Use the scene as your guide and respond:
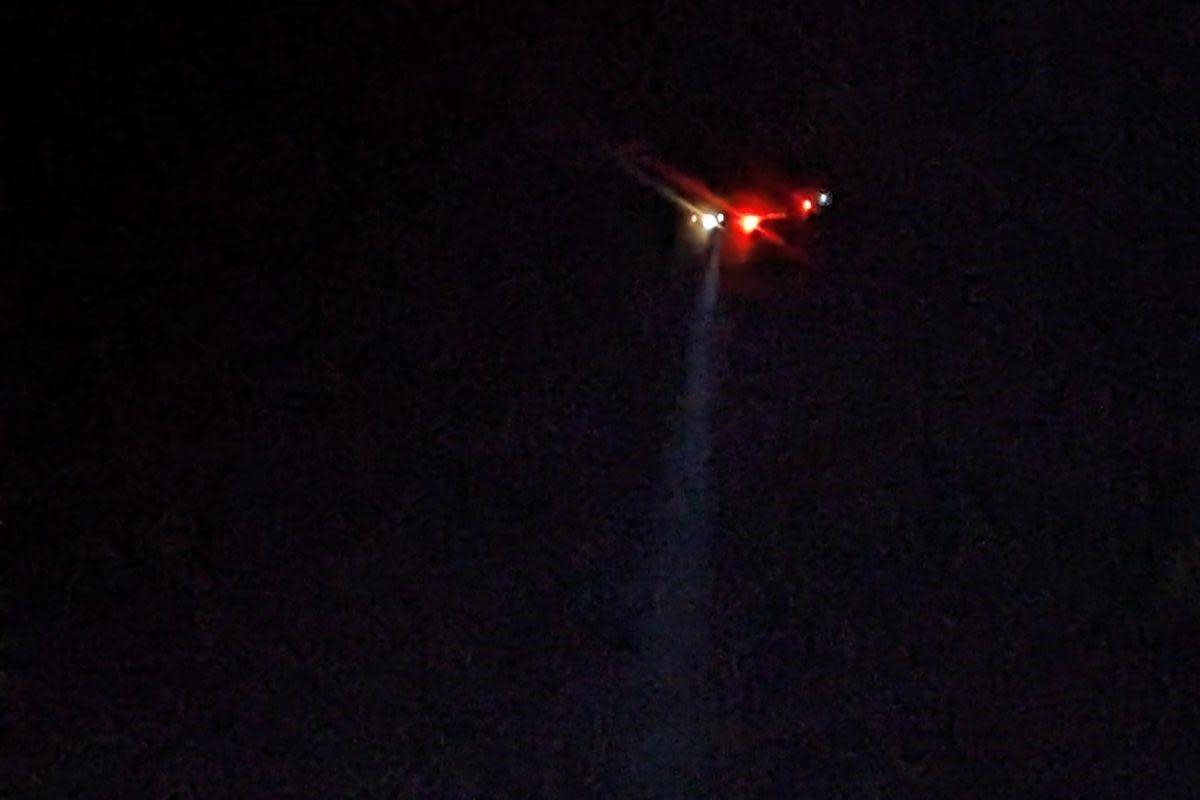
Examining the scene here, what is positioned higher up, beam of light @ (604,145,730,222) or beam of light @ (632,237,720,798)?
beam of light @ (604,145,730,222)

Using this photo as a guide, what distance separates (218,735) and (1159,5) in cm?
124

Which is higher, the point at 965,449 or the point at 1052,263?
the point at 1052,263

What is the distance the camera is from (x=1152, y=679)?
1.59 metres

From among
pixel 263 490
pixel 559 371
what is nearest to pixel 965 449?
pixel 559 371

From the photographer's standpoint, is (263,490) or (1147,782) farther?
(1147,782)

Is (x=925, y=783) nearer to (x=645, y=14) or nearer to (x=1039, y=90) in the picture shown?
(x=1039, y=90)

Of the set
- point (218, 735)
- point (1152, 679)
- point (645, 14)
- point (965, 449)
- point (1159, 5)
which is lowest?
point (218, 735)

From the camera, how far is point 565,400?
149cm

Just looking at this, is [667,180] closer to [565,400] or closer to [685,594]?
[565,400]

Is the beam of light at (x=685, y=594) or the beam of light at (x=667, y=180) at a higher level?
the beam of light at (x=667, y=180)

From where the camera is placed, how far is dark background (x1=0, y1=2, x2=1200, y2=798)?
142cm

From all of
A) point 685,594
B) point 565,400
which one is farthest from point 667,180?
point 685,594

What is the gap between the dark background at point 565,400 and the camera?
1.42 m

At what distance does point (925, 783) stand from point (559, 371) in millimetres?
584
